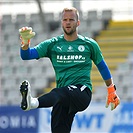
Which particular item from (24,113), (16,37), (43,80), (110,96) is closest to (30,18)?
(16,37)

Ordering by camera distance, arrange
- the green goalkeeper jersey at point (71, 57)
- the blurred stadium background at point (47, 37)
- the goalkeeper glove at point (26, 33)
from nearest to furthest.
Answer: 1. the goalkeeper glove at point (26, 33)
2. the green goalkeeper jersey at point (71, 57)
3. the blurred stadium background at point (47, 37)

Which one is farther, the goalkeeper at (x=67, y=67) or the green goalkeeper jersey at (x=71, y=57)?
the green goalkeeper jersey at (x=71, y=57)

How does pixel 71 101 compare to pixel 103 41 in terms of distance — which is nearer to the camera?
pixel 71 101

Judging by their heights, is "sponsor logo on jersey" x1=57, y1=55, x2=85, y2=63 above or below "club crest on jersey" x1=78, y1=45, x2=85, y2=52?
below

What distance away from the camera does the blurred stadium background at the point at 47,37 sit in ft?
53.3

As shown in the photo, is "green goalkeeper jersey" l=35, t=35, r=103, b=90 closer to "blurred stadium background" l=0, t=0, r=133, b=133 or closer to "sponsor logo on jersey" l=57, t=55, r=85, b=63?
"sponsor logo on jersey" l=57, t=55, r=85, b=63

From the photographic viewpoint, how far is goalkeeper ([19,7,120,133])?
6.66 meters

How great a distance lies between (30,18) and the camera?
18469 millimetres

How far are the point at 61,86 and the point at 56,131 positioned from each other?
494 millimetres

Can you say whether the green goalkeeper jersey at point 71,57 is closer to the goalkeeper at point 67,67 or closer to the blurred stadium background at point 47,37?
the goalkeeper at point 67,67

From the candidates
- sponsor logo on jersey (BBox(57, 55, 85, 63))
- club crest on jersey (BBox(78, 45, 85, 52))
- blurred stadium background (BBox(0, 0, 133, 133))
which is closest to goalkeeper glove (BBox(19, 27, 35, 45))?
sponsor logo on jersey (BBox(57, 55, 85, 63))

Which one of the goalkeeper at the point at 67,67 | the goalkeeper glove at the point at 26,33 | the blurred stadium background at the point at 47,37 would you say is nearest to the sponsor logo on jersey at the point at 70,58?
the goalkeeper at the point at 67,67

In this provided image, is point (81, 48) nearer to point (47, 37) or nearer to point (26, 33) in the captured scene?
point (26, 33)

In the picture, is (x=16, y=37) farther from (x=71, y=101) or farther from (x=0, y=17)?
(x=71, y=101)
